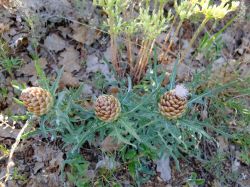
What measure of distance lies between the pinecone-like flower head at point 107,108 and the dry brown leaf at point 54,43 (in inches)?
50.4

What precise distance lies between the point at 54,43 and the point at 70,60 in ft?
0.77

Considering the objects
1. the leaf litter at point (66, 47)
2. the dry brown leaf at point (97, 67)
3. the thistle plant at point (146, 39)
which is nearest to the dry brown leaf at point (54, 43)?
the leaf litter at point (66, 47)

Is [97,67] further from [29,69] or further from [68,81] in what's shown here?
[29,69]

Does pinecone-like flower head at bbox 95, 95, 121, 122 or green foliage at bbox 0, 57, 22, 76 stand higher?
pinecone-like flower head at bbox 95, 95, 121, 122

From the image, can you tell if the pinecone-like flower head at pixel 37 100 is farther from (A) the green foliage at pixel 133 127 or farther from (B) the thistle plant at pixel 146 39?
(B) the thistle plant at pixel 146 39

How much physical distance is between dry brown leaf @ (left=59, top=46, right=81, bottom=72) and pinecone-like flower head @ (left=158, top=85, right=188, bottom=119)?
49.1 inches

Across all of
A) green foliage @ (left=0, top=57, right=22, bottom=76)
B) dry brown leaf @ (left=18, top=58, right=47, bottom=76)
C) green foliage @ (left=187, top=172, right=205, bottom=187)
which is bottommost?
green foliage @ (left=187, top=172, right=205, bottom=187)

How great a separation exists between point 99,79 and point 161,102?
3.21ft

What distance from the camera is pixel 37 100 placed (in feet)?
6.45

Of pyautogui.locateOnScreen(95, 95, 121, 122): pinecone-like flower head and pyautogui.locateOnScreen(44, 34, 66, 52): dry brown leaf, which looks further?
pyautogui.locateOnScreen(44, 34, 66, 52): dry brown leaf

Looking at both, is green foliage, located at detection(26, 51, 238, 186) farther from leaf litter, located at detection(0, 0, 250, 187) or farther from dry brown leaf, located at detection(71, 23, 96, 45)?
dry brown leaf, located at detection(71, 23, 96, 45)

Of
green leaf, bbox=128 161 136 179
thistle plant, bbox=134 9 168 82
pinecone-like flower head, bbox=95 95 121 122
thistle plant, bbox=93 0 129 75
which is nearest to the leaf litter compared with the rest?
green leaf, bbox=128 161 136 179

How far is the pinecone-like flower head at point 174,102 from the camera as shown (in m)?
2.05

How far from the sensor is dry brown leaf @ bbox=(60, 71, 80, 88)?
298 centimetres
